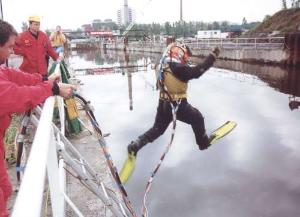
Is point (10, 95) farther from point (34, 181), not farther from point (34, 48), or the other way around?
point (34, 48)

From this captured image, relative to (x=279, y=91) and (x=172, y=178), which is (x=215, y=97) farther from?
(x=172, y=178)

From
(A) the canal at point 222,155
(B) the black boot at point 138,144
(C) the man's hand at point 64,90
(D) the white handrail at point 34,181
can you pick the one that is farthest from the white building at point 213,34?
(D) the white handrail at point 34,181

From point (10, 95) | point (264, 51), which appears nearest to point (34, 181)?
point (10, 95)

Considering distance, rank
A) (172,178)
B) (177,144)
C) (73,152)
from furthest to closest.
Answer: (177,144) < (172,178) < (73,152)

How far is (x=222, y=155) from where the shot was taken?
827cm

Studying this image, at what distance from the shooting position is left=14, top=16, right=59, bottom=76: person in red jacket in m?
7.56

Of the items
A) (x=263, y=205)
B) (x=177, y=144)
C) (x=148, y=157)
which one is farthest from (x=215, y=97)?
(x=263, y=205)

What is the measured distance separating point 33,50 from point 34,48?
0.05 m

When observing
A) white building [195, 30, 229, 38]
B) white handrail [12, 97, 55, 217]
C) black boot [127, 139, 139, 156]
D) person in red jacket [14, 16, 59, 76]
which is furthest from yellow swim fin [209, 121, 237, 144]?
white building [195, 30, 229, 38]

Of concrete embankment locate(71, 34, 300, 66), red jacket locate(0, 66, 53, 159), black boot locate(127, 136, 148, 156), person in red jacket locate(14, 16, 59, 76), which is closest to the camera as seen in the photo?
red jacket locate(0, 66, 53, 159)

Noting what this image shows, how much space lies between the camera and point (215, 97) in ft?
50.2

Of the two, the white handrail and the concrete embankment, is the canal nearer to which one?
the white handrail

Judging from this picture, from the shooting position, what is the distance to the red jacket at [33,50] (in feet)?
24.9

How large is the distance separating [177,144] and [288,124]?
364cm
